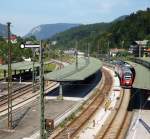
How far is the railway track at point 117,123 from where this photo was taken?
36.5 meters

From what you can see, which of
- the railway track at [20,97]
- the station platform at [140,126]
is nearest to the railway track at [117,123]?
the station platform at [140,126]

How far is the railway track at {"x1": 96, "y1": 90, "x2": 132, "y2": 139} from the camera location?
3653 cm

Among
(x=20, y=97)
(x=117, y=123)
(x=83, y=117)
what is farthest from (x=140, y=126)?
(x=20, y=97)

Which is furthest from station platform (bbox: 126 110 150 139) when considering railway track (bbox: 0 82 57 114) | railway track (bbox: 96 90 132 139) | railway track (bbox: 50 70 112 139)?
railway track (bbox: 0 82 57 114)

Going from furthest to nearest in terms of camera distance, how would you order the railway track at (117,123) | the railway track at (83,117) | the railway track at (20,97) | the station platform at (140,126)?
1. the railway track at (20,97)
2. the railway track at (83,117)
3. the station platform at (140,126)
4. the railway track at (117,123)

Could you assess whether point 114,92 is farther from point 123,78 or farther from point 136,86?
point 136,86

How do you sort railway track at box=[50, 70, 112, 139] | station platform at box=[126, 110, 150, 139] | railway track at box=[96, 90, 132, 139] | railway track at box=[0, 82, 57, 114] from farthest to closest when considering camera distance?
1. railway track at box=[0, 82, 57, 114]
2. railway track at box=[50, 70, 112, 139]
3. station platform at box=[126, 110, 150, 139]
4. railway track at box=[96, 90, 132, 139]

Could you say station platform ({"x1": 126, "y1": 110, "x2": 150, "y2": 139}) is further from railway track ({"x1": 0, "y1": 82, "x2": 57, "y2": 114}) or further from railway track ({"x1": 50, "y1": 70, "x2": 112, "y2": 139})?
railway track ({"x1": 0, "y1": 82, "x2": 57, "y2": 114})

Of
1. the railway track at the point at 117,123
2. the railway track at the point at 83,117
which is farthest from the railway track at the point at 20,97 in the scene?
the railway track at the point at 117,123

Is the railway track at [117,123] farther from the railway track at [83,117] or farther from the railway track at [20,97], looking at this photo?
the railway track at [20,97]

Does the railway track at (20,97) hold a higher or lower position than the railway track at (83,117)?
higher

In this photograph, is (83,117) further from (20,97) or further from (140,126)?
(20,97)

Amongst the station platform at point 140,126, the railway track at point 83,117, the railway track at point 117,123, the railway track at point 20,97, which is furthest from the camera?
the railway track at point 20,97

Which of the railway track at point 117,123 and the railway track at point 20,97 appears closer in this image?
the railway track at point 117,123
